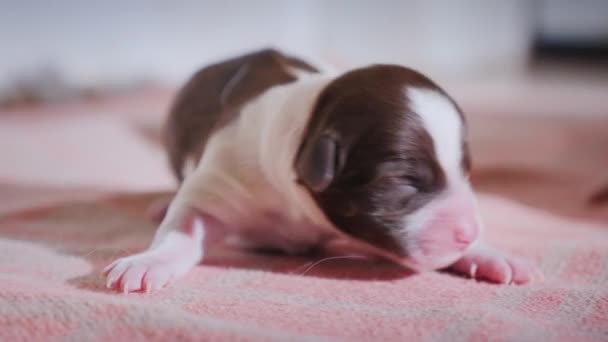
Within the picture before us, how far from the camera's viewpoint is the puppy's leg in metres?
1.71

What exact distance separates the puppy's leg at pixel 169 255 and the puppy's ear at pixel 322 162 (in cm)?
33

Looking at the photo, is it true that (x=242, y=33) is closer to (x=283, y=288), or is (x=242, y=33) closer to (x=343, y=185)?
(x=343, y=185)

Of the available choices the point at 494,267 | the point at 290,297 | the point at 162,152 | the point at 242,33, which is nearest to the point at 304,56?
the point at 494,267

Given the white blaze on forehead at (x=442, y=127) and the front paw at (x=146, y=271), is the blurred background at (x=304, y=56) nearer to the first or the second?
the white blaze on forehead at (x=442, y=127)

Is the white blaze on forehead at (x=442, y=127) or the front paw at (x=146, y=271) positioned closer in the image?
the front paw at (x=146, y=271)

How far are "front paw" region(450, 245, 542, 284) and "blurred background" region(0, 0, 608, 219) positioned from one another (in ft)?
3.12

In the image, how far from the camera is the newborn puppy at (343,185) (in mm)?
1790

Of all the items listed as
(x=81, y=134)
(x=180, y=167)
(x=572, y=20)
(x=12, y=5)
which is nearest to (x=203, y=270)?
(x=180, y=167)

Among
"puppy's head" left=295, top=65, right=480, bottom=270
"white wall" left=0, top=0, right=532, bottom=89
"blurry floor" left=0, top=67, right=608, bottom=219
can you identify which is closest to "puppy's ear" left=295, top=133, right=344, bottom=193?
"puppy's head" left=295, top=65, right=480, bottom=270

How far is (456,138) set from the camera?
72.2 inches

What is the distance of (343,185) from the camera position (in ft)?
6.04

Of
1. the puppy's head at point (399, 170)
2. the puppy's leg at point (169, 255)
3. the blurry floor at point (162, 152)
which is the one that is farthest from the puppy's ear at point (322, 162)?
the blurry floor at point (162, 152)

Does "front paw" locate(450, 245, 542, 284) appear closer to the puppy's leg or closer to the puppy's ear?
the puppy's ear

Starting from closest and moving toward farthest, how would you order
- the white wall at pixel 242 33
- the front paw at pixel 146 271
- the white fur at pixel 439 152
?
the front paw at pixel 146 271 < the white fur at pixel 439 152 < the white wall at pixel 242 33
